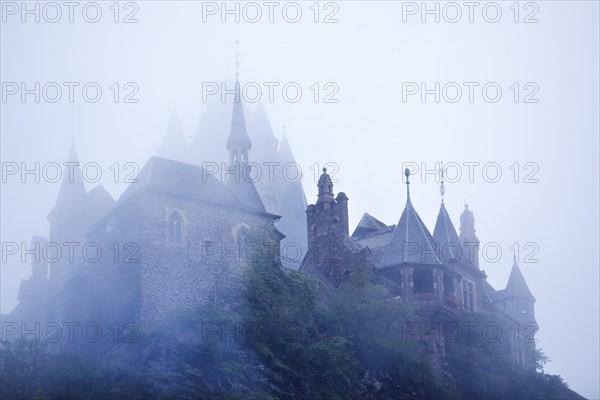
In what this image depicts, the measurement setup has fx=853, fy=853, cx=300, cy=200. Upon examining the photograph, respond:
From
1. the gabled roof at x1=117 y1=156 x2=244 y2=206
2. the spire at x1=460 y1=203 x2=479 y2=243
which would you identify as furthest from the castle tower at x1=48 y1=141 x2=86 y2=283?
the spire at x1=460 y1=203 x2=479 y2=243

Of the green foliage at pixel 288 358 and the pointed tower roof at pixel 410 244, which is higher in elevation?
the pointed tower roof at pixel 410 244

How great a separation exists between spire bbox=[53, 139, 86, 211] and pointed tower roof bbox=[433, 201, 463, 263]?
1084 inches

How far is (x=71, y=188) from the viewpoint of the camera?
67875 millimetres

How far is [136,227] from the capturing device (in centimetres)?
4378

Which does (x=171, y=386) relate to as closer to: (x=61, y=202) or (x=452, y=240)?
(x=452, y=240)

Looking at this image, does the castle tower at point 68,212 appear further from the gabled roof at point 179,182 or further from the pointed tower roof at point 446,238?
the pointed tower roof at point 446,238

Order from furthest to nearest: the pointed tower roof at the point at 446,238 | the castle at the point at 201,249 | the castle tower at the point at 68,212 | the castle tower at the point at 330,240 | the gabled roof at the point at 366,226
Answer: the castle tower at the point at 68,212 < the gabled roof at the point at 366,226 < the pointed tower roof at the point at 446,238 < the castle tower at the point at 330,240 < the castle at the point at 201,249

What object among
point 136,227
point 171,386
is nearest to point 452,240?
point 136,227

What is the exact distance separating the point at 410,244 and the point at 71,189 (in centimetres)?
2974

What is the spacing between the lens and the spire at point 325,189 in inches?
2212

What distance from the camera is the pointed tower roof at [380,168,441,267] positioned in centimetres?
5116

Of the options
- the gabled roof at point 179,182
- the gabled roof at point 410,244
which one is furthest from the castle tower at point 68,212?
the gabled roof at point 410,244

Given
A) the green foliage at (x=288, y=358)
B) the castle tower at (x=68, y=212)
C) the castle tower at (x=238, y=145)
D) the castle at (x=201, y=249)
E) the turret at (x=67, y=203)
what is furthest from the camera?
the turret at (x=67, y=203)

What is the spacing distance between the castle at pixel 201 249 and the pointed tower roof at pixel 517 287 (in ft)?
40.5
